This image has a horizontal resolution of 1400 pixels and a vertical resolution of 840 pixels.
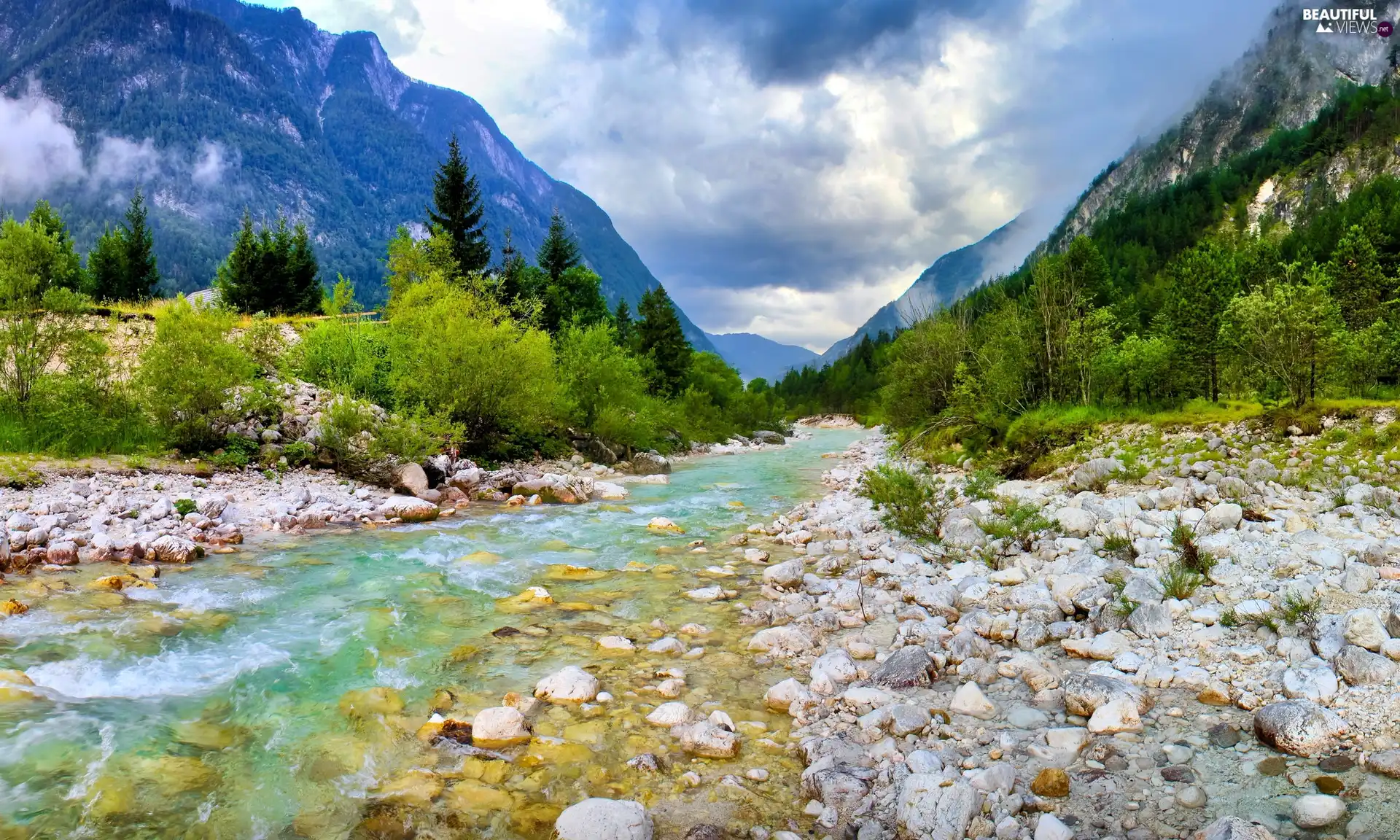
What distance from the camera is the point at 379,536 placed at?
13469 mm

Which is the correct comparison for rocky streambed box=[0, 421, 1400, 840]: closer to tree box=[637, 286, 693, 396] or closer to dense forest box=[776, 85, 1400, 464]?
dense forest box=[776, 85, 1400, 464]

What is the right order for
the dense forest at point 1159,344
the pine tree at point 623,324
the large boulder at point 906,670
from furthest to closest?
the pine tree at point 623,324, the dense forest at point 1159,344, the large boulder at point 906,670

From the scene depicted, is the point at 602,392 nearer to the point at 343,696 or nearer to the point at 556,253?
the point at 556,253

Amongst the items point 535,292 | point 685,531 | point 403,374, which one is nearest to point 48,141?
point 535,292

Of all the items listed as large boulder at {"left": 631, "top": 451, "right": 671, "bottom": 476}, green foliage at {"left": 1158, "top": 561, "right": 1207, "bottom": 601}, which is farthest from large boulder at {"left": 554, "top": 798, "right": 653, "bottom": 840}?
large boulder at {"left": 631, "top": 451, "right": 671, "bottom": 476}

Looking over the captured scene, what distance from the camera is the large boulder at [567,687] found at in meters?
6.00

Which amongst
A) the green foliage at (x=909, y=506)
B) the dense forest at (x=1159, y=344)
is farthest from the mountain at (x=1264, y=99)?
the green foliage at (x=909, y=506)

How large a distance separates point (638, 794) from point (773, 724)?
1.47 meters

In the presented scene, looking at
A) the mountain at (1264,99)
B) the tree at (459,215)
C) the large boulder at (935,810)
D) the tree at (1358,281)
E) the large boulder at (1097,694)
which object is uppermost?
the mountain at (1264,99)

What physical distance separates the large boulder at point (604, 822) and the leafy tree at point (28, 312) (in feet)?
65.6

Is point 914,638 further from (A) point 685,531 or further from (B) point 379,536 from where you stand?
(B) point 379,536

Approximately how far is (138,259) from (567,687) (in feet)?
181

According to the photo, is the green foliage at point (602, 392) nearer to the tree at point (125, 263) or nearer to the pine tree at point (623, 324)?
the pine tree at point (623, 324)

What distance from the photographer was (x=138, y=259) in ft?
145
